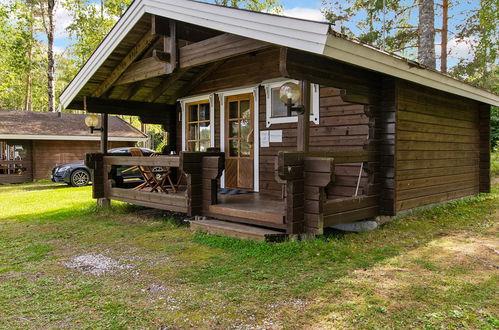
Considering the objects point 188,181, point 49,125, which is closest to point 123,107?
point 188,181

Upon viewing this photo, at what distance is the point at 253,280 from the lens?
338cm

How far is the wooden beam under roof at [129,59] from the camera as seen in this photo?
586cm

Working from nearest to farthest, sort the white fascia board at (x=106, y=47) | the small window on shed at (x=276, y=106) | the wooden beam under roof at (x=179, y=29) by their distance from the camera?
the wooden beam under roof at (x=179, y=29) < the white fascia board at (x=106, y=47) < the small window on shed at (x=276, y=106)

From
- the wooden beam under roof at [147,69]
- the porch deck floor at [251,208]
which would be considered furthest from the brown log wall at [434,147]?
the wooden beam under roof at [147,69]

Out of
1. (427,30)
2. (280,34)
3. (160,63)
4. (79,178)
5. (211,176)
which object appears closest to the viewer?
(280,34)

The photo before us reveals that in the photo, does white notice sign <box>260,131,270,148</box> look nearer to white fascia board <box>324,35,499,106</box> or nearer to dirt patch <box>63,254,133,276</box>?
white fascia board <box>324,35,499,106</box>

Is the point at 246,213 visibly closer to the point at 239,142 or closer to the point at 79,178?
the point at 239,142

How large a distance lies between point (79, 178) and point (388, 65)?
1155cm

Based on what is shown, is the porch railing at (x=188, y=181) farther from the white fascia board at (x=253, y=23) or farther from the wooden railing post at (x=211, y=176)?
the white fascia board at (x=253, y=23)

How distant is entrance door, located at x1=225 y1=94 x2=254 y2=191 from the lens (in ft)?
23.1

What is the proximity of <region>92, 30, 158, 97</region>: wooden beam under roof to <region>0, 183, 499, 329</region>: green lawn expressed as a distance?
104 inches

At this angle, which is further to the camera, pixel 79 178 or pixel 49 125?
pixel 49 125

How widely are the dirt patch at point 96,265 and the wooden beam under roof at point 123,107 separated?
3.81 metres

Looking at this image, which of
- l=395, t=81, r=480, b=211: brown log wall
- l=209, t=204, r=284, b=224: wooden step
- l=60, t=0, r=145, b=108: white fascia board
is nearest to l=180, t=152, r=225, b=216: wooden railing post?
l=209, t=204, r=284, b=224: wooden step
